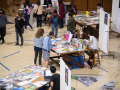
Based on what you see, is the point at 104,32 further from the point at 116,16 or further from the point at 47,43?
the point at 116,16

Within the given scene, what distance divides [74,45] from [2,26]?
14.9 ft

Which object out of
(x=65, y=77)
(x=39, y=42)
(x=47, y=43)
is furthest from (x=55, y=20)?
(x=65, y=77)

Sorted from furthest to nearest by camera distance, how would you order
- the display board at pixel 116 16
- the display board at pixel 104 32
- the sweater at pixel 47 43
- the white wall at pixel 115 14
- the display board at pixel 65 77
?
the white wall at pixel 115 14 → the display board at pixel 116 16 → the display board at pixel 104 32 → the sweater at pixel 47 43 → the display board at pixel 65 77

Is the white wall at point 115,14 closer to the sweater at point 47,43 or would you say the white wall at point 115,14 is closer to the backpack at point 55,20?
the backpack at point 55,20

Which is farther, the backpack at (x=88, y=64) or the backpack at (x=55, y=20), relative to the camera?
the backpack at (x=55, y=20)

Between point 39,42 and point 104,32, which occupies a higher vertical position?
point 104,32

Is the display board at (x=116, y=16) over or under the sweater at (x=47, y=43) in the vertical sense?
over

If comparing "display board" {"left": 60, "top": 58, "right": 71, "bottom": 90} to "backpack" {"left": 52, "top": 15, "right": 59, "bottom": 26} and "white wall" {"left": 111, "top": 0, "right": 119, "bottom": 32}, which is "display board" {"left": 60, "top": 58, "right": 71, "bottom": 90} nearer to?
"backpack" {"left": 52, "top": 15, "right": 59, "bottom": 26}

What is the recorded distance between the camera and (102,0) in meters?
20.5

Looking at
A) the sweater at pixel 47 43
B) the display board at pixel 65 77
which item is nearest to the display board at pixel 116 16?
the sweater at pixel 47 43

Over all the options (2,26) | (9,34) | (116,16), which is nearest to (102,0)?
(116,16)

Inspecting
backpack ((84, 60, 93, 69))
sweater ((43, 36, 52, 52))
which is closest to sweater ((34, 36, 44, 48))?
sweater ((43, 36, 52, 52))

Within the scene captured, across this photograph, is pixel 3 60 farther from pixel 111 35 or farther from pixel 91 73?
pixel 111 35

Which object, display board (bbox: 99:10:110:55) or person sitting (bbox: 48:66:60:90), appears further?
Result: display board (bbox: 99:10:110:55)
